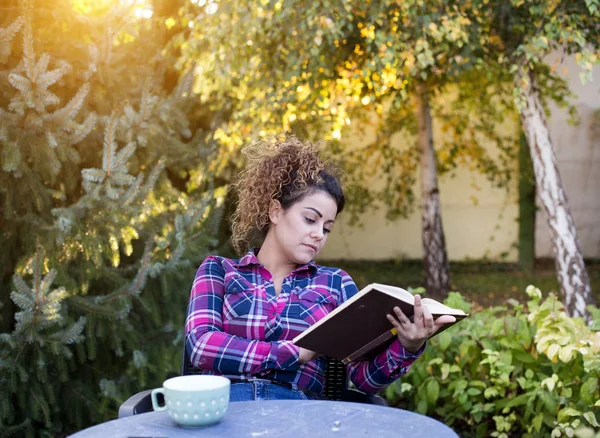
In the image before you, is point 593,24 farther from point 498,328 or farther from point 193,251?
point 193,251

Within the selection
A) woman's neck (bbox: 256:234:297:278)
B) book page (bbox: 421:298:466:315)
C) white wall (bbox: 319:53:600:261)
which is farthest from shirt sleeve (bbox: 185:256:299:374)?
white wall (bbox: 319:53:600:261)

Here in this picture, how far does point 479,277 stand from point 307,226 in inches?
280

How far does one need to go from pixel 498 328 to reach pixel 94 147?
6.35 ft

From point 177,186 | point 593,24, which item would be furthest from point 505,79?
point 177,186

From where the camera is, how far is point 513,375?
3.00 metres

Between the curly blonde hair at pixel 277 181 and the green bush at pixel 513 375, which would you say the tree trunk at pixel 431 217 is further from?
the curly blonde hair at pixel 277 181

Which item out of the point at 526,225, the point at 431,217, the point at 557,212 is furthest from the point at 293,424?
Answer: the point at 526,225

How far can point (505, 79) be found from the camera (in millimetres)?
6793

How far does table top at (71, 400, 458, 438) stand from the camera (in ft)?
4.52

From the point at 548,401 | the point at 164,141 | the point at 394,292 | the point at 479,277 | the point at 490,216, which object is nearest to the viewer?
the point at 394,292

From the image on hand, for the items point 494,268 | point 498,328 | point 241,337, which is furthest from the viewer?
point 494,268

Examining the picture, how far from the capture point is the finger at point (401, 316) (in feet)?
5.53

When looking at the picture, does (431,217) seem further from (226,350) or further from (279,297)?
(226,350)

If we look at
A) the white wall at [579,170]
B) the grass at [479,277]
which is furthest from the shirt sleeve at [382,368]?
the white wall at [579,170]
